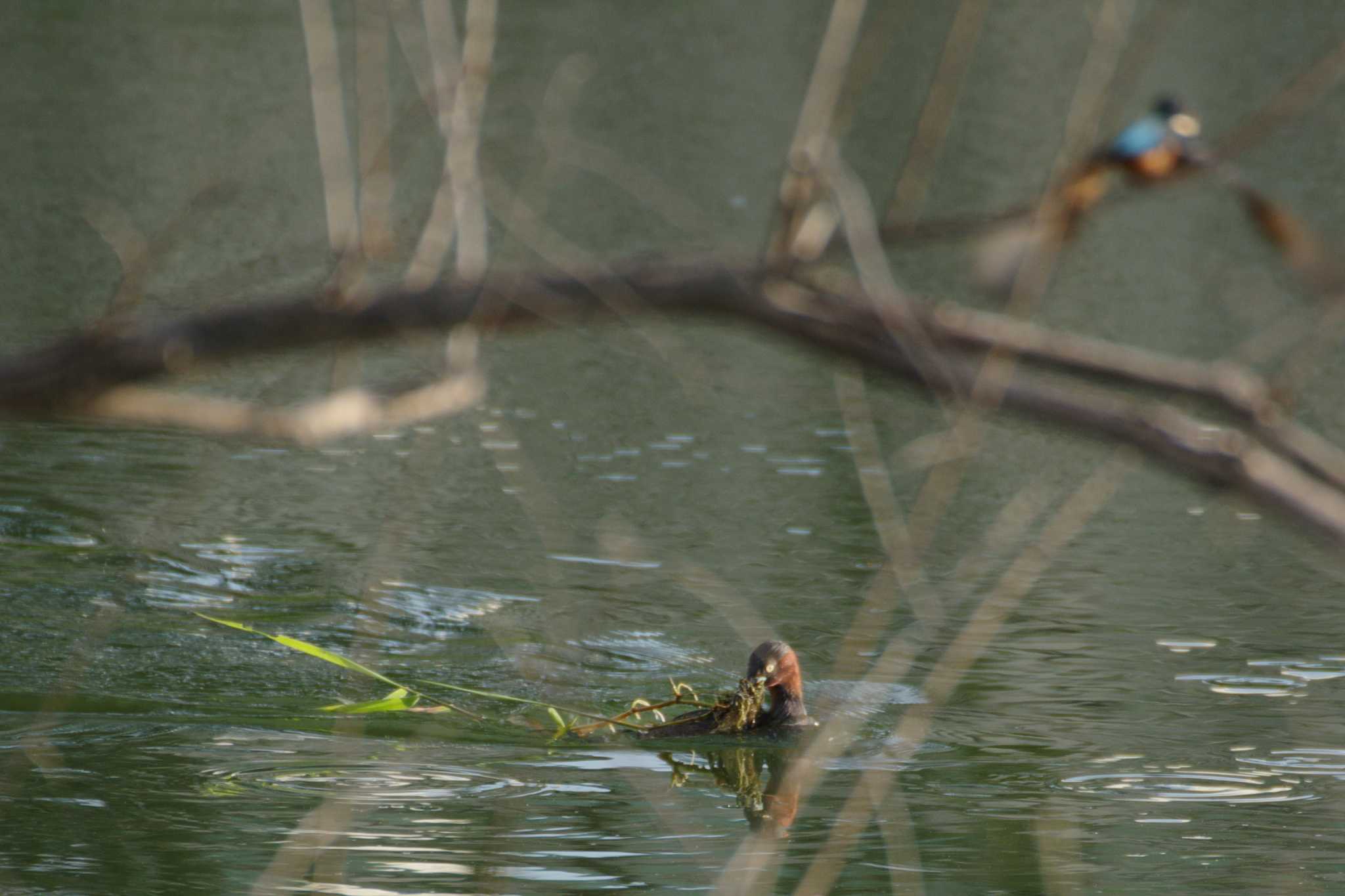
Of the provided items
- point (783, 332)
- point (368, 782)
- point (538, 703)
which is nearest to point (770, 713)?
point (538, 703)

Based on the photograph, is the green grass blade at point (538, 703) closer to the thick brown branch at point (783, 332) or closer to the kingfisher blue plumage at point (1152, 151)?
the thick brown branch at point (783, 332)

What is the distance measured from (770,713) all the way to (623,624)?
3.83 ft

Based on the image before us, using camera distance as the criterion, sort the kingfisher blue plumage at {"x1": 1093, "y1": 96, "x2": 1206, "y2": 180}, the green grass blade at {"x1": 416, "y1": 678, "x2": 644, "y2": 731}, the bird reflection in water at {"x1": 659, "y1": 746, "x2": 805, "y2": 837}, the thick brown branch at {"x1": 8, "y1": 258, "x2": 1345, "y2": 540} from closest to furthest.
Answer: the thick brown branch at {"x1": 8, "y1": 258, "x2": 1345, "y2": 540}, the kingfisher blue plumage at {"x1": 1093, "y1": 96, "x2": 1206, "y2": 180}, the bird reflection in water at {"x1": 659, "y1": 746, "x2": 805, "y2": 837}, the green grass blade at {"x1": 416, "y1": 678, "x2": 644, "y2": 731}

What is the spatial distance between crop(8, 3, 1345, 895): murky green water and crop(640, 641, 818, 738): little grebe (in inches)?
3.5

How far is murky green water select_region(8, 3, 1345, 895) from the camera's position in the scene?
193 inches

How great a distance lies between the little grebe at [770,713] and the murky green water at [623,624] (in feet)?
0.29

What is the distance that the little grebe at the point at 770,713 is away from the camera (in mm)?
5797

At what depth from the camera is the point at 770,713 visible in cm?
589

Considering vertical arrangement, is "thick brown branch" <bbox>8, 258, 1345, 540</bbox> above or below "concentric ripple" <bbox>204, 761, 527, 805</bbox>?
above

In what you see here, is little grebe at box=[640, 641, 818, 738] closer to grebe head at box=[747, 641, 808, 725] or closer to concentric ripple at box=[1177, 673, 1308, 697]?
grebe head at box=[747, 641, 808, 725]

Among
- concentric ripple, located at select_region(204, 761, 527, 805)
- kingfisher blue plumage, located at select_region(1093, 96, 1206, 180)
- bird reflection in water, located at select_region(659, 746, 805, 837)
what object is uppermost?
kingfisher blue plumage, located at select_region(1093, 96, 1206, 180)

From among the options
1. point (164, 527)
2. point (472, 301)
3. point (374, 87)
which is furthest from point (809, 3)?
point (472, 301)

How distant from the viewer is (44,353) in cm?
230

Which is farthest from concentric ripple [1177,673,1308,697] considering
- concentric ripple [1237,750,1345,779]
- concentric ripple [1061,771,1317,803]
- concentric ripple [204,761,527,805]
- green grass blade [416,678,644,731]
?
concentric ripple [204,761,527,805]
